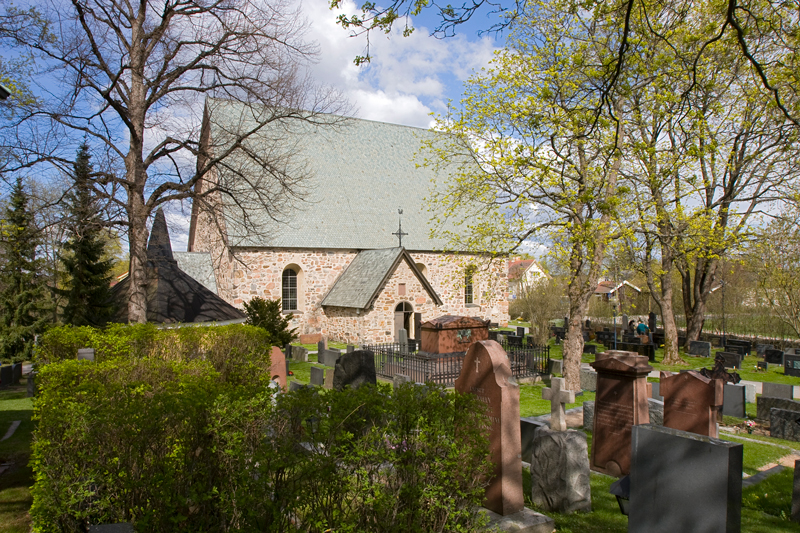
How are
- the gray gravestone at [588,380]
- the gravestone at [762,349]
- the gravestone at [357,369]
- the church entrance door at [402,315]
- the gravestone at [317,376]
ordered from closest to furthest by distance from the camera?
the gravestone at [357,369], the gravestone at [317,376], the gray gravestone at [588,380], the gravestone at [762,349], the church entrance door at [402,315]

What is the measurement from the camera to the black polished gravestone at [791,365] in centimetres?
1587

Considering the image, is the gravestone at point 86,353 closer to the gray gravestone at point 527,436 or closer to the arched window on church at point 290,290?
the gray gravestone at point 527,436

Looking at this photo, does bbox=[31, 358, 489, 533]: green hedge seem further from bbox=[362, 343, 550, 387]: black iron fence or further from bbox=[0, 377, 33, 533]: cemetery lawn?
bbox=[362, 343, 550, 387]: black iron fence

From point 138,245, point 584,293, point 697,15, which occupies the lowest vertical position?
point 584,293

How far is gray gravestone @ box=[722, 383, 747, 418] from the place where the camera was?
1037 centimetres

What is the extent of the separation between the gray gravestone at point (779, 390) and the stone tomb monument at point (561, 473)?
8.04 m

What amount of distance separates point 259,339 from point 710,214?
12.4 meters

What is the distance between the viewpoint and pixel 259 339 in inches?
363

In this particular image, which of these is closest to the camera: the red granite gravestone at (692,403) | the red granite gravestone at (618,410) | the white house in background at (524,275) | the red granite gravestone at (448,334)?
the red granite gravestone at (618,410)

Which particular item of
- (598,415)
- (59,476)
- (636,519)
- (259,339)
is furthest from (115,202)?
(636,519)

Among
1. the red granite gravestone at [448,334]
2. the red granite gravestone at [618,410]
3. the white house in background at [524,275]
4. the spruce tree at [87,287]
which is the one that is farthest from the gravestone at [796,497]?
the spruce tree at [87,287]

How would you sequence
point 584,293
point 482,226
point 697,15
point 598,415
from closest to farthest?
1. point 598,415
2. point 584,293
3. point 482,226
4. point 697,15

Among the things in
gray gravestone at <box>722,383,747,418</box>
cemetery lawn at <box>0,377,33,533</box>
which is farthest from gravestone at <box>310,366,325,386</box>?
gray gravestone at <box>722,383,747,418</box>

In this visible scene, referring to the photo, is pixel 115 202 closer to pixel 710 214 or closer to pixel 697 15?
pixel 710 214
